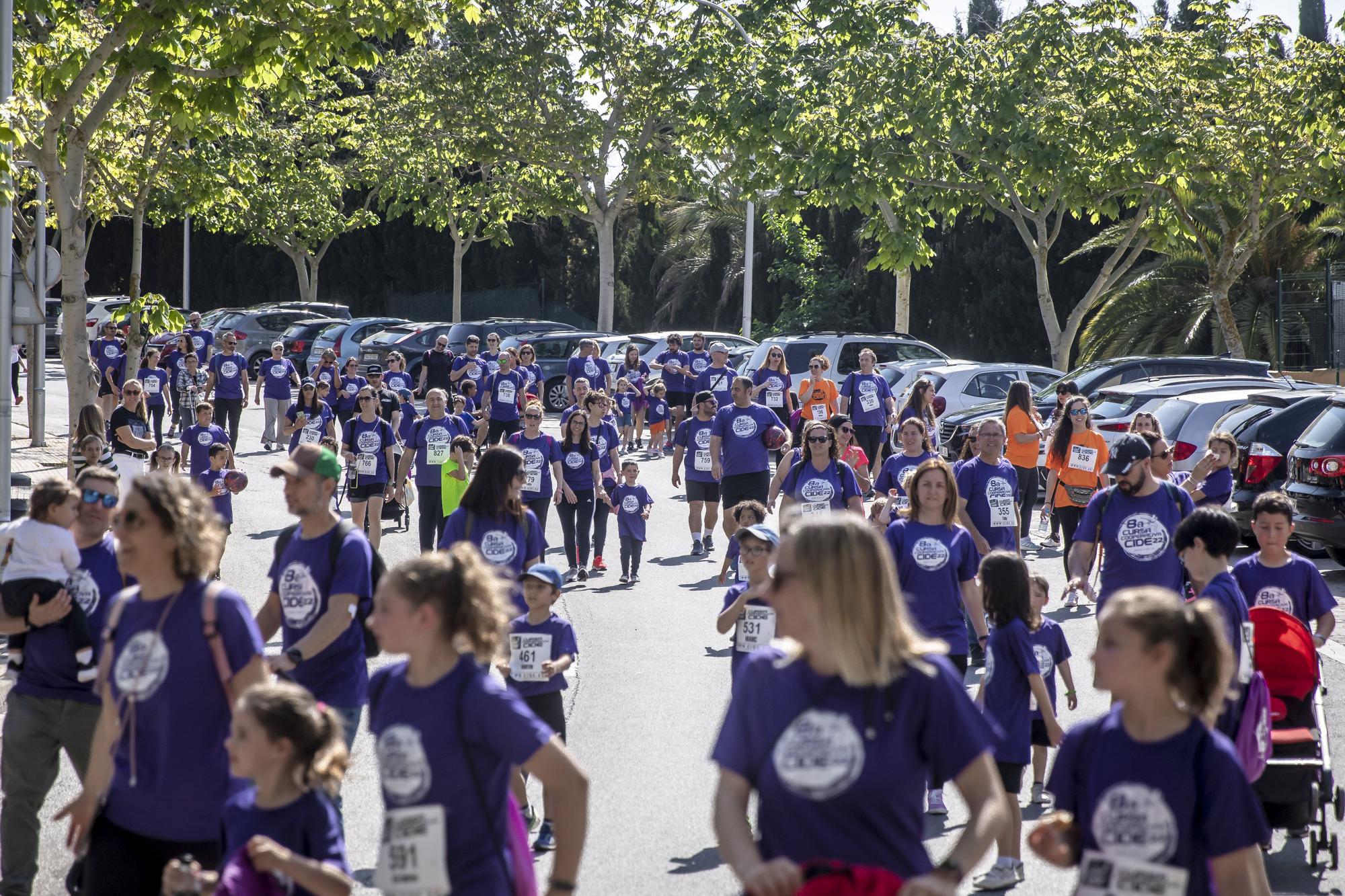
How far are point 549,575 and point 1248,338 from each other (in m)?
27.0

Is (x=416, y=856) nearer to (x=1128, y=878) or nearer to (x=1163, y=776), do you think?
(x=1128, y=878)

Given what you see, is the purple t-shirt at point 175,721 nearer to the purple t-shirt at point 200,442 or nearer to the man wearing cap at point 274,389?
the purple t-shirt at point 200,442

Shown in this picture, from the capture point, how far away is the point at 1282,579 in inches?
269

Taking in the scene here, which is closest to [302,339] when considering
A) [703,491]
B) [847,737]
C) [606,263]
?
[606,263]

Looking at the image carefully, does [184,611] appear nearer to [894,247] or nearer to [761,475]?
[761,475]

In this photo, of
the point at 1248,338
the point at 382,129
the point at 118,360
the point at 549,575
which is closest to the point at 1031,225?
the point at 1248,338

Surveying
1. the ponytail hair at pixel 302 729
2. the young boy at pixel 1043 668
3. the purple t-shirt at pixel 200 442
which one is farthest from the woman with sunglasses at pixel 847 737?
the purple t-shirt at pixel 200 442

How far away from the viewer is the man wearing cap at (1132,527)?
7.72 m

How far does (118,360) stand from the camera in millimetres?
24125

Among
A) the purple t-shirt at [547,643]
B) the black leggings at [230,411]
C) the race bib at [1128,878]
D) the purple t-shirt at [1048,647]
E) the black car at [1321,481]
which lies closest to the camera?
the race bib at [1128,878]

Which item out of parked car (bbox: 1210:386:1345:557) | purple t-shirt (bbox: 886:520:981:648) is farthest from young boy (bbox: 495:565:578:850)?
parked car (bbox: 1210:386:1345:557)

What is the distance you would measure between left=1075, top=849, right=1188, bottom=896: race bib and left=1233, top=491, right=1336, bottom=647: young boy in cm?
362

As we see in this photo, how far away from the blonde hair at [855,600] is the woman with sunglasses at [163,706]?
1771 millimetres

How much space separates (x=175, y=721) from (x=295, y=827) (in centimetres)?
65
